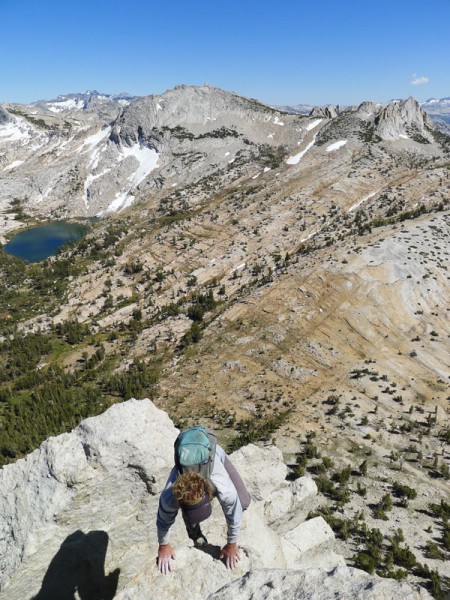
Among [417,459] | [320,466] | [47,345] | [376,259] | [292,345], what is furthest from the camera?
[47,345]

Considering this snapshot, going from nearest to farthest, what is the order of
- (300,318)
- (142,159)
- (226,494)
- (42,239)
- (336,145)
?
(226,494), (300,318), (336,145), (42,239), (142,159)

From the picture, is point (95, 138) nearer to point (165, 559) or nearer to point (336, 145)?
point (336, 145)

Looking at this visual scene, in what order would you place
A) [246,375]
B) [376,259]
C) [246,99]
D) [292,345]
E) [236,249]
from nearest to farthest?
[246,375], [292,345], [376,259], [236,249], [246,99]

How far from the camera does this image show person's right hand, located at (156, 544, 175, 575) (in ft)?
21.8

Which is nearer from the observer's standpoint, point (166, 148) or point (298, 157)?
point (298, 157)

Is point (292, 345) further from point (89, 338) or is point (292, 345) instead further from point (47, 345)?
point (47, 345)

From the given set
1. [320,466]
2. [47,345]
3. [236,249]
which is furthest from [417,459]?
[236,249]

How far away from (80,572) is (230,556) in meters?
4.25

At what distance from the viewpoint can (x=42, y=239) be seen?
388 feet

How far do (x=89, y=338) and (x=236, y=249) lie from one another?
3022cm

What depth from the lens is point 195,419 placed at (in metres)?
27.9

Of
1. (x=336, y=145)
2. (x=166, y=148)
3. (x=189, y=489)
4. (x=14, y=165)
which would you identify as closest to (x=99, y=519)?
(x=189, y=489)

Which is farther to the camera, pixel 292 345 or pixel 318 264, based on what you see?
pixel 318 264

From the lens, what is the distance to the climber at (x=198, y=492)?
5.34 meters
